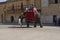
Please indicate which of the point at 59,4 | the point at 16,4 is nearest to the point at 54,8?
the point at 59,4

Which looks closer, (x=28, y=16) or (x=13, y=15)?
(x=28, y=16)

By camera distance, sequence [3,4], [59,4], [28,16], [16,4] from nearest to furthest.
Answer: [28,16]
[59,4]
[16,4]
[3,4]

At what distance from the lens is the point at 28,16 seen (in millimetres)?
23281

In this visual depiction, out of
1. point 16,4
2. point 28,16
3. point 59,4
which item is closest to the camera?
point 28,16

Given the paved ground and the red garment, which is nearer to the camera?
the paved ground

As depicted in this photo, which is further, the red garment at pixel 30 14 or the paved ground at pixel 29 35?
the red garment at pixel 30 14

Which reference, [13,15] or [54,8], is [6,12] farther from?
[54,8]

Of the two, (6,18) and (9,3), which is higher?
(9,3)

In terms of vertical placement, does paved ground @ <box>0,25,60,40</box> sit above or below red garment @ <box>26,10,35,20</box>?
below

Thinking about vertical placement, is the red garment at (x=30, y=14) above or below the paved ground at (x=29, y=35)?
above

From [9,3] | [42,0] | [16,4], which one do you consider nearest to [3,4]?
[9,3]

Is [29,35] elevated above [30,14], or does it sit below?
below

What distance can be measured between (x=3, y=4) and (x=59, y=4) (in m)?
26.6

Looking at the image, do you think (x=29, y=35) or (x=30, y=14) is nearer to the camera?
(x=29, y=35)
